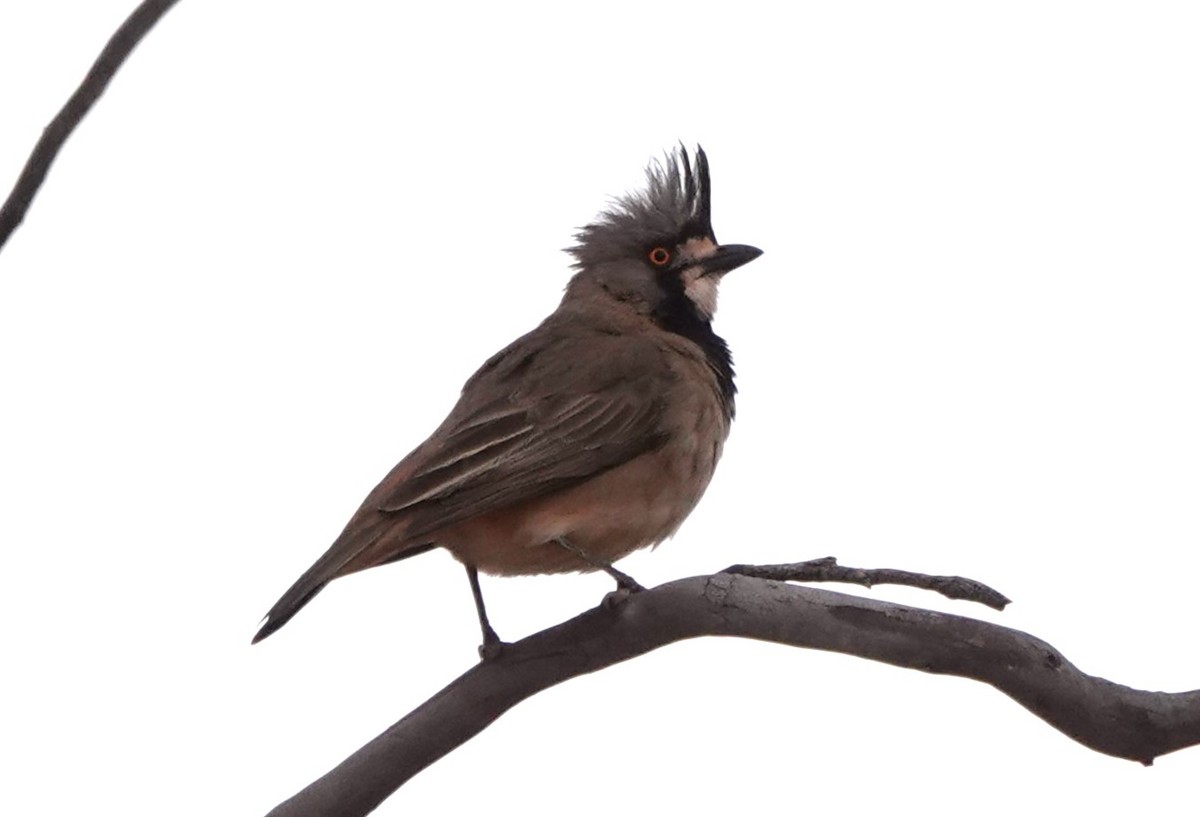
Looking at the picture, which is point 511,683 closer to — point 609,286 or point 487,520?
point 487,520

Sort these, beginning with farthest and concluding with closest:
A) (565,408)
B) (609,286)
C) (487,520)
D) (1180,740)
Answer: (609,286) → (565,408) → (487,520) → (1180,740)

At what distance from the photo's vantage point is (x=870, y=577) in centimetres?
450

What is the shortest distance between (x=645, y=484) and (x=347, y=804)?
2023 millimetres

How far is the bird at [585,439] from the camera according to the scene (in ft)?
17.5

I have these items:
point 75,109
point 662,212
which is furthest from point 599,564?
point 75,109

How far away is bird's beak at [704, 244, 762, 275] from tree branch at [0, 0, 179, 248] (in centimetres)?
444

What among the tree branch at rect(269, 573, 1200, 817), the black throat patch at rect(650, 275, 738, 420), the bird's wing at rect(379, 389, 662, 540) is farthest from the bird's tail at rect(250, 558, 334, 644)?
the black throat patch at rect(650, 275, 738, 420)

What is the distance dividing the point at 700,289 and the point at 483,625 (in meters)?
2.47

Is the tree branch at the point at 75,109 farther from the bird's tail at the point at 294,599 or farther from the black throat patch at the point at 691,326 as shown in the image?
the black throat patch at the point at 691,326

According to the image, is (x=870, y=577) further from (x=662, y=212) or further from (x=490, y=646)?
(x=662, y=212)

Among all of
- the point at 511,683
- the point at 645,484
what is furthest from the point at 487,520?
the point at 511,683

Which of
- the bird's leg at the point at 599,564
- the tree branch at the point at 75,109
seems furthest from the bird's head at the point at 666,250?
the tree branch at the point at 75,109

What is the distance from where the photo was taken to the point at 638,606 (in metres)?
4.52

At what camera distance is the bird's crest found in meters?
7.29
